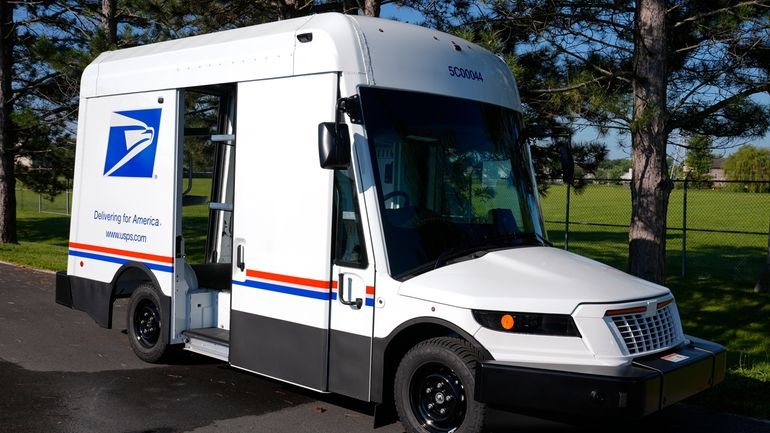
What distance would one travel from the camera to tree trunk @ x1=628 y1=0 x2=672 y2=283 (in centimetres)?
973

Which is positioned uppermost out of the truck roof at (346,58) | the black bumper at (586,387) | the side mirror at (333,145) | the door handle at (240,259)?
the truck roof at (346,58)

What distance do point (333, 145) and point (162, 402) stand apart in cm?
269

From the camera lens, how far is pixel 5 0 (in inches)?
792

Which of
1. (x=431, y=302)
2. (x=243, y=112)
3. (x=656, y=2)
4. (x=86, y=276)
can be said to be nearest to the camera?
(x=431, y=302)

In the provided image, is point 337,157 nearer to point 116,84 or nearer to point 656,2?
point 116,84

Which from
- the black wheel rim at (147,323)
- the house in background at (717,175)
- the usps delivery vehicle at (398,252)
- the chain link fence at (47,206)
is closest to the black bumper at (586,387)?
the usps delivery vehicle at (398,252)

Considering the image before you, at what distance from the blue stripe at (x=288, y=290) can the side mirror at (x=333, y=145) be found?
0.99 metres

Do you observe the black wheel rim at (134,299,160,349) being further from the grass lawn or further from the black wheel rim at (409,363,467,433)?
the black wheel rim at (409,363,467,433)

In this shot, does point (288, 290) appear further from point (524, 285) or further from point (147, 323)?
point (147, 323)

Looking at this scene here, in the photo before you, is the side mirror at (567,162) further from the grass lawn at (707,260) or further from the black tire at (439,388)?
the black tire at (439,388)

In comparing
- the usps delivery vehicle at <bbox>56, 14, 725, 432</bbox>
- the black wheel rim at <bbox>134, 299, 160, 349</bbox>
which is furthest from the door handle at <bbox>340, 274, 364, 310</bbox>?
the black wheel rim at <bbox>134, 299, 160, 349</bbox>

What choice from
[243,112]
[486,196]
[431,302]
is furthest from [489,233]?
[243,112]

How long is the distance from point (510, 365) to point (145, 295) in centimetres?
415

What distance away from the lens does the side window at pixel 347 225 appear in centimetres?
559
